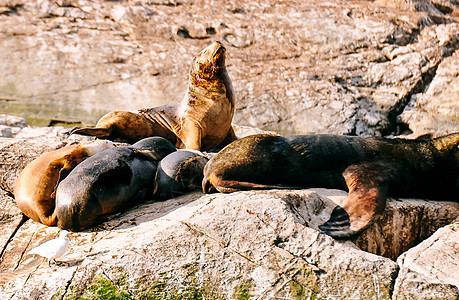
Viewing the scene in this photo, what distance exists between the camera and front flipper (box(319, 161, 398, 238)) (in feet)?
13.5

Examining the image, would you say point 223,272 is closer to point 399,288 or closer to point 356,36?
point 399,288

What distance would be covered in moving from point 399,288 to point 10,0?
38.8ft

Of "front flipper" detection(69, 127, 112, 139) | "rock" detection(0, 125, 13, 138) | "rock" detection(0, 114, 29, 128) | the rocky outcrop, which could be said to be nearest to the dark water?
"rock" detection(0, 114, 29, 128)

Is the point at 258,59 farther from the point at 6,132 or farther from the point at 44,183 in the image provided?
the point at 44,183

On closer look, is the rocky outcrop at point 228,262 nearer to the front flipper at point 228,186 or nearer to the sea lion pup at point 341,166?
the front flipper at point 228,186

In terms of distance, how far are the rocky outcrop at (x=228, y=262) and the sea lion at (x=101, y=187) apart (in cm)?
19

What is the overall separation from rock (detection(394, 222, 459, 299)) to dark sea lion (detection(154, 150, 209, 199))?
81.2 inches

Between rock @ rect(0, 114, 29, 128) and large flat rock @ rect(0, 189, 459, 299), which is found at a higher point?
large flat rock @ rect(0, 189, 459, 299)

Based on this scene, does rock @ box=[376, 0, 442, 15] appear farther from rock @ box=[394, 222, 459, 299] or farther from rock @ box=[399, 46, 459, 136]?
rock @ box=[394, 222, 459, 299]

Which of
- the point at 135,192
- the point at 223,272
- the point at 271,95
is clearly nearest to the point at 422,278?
the point at 223,272

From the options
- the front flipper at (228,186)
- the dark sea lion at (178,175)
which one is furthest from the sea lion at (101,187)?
the front flipper at (228,186)

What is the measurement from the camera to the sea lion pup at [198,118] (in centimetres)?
A: 744

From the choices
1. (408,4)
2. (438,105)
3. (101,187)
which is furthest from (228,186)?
(408,4)

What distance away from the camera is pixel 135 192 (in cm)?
483
